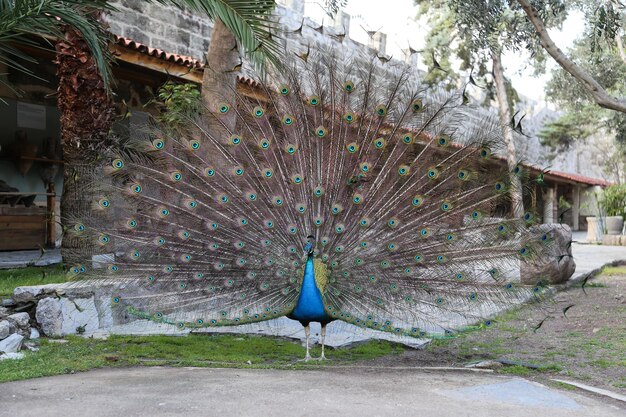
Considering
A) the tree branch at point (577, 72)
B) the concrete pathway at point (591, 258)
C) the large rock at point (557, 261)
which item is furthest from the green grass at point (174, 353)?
the concrete pathway at point (591, 258)

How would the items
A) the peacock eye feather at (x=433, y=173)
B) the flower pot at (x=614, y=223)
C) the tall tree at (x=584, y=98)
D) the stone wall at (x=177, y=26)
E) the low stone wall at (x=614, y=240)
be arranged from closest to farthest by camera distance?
the peacock eye feather at (x=433, y=173)
the stone wall at (x=177, y=26)
the tall tree at (x=584, y=98)
the low stone wall at (x=614, y=240)
the flower pot at (x=614, y=223)

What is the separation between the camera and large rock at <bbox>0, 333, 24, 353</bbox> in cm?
576

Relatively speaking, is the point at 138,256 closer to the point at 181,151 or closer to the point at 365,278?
the point at 181,151

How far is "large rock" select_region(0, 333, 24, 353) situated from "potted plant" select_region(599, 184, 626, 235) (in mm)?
22035

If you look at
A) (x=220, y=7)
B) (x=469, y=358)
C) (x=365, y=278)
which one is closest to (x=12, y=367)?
(x=365, y=278)

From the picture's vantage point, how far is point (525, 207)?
5.75 metres

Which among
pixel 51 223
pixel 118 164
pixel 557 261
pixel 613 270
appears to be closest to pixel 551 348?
pixel 557 261

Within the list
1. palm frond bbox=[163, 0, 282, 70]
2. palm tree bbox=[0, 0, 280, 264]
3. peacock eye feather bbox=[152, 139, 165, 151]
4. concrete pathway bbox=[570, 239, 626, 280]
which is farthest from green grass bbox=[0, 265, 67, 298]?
concrete pathway bbox=[570, 239, 626, 280]

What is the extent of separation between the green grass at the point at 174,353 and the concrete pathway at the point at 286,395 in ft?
0.88

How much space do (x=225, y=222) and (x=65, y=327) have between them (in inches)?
83.3

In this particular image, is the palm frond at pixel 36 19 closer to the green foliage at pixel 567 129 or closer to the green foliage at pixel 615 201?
the green foliage at pixel 615 201

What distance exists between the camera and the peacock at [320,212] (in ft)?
18.3

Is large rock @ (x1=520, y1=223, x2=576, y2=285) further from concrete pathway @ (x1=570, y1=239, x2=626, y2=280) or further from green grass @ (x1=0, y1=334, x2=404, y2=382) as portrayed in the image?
green grass @ (x1=0, y1=334, x2=404, y2=382)

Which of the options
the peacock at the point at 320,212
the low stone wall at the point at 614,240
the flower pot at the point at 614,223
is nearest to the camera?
the peacock at the point at 320,212
